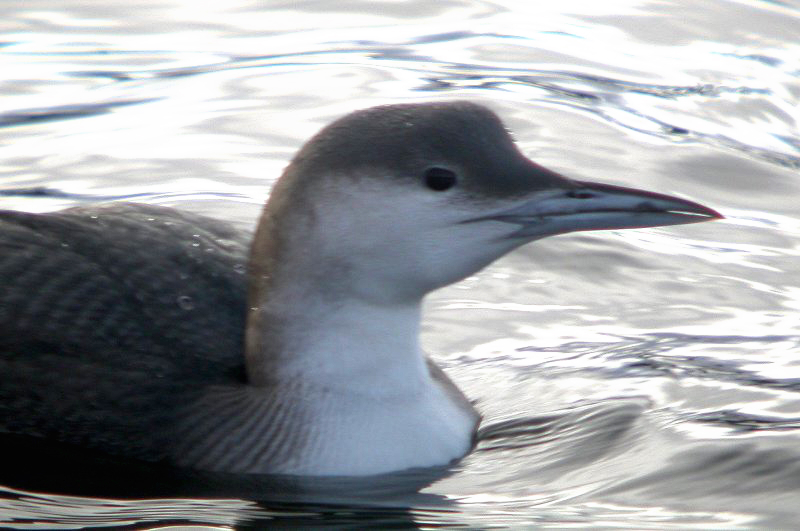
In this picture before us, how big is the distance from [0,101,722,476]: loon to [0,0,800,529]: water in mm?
155

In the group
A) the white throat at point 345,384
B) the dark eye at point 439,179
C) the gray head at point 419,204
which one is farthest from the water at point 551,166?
the dark eye at point 439,179

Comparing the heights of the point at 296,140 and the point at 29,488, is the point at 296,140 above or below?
above

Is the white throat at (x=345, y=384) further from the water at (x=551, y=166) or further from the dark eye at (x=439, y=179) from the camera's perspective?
the dark eye at (x=439, y=179)

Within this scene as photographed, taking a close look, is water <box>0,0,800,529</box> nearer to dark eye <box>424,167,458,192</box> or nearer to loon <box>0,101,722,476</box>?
loon <box>0,101,722,476</box>

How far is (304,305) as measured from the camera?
3674mm

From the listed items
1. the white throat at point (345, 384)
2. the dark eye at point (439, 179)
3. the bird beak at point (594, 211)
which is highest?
the dark eye at point (439, 179)

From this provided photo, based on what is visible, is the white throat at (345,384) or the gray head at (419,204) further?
the white throat at (345,384)

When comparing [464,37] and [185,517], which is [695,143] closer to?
[464,37]

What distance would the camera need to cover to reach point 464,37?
8336 millimetres

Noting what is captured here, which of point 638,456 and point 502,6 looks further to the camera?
point 502,6

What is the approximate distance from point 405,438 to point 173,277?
0.81 meters

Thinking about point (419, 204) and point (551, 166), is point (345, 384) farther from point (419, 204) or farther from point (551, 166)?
point (551, 166)

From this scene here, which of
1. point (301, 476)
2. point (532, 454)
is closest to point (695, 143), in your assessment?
point (532, 454)

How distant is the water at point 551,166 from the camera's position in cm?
367
